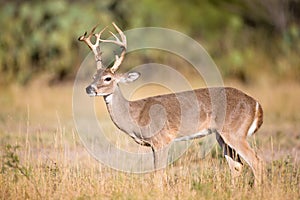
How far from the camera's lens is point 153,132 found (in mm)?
9648

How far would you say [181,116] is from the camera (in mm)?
9922

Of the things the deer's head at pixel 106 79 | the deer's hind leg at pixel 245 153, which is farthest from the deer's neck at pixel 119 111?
the deer's hind leg at pixel 245 153

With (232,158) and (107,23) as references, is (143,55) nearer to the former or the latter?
(107,23)

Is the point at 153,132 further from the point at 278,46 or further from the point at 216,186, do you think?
the point at 278,46

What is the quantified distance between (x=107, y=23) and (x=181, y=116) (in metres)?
14.2

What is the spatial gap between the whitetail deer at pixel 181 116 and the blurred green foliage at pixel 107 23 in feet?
43.5

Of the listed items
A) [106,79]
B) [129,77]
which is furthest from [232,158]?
[106,79]

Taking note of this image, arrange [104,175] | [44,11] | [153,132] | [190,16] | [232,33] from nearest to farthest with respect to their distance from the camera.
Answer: [104,175]
[153,132]
[44,11]
[232,33]
[190,16]

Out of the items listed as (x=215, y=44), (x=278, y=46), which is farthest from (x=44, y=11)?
(x=278, y=46)

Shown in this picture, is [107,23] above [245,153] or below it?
above

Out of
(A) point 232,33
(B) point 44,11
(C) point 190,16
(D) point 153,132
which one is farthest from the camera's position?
(C) point 190,16

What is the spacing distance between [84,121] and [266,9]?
45.3 ft

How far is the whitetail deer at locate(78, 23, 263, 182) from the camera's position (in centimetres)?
939

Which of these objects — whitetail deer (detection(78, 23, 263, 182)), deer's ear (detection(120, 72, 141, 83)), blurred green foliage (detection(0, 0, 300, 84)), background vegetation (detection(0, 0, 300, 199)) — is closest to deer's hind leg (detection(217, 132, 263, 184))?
whitetail deer (detection(78, 23, 263, 182))
